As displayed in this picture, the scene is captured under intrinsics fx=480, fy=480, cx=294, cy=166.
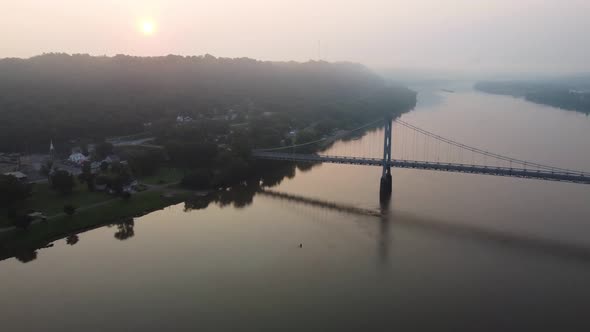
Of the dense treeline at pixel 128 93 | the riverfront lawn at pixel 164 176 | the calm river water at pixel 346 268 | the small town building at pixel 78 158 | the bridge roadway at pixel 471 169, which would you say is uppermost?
the dense treeline at pixel 128 93

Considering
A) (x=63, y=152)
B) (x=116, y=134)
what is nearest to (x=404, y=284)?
(x=63, y=152)

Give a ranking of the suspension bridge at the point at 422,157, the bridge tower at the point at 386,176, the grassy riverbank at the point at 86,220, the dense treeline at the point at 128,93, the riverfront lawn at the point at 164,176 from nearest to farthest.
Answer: the grassy riverbank at the point at 86,220 < the suspension bridge at the point at 422,157 < the bridge tower at the point at 386,176 < the riverfront lawn at the point at 164,176 < the dense treeline at the point at 128,93

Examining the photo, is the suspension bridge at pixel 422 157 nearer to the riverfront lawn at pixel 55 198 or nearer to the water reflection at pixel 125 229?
the water reflection at pixel 125 229

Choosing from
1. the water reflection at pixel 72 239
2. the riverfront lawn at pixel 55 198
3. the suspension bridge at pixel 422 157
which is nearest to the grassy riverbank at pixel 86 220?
the water reflection at pixel 72 239

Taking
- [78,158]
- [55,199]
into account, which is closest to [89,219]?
[55,199]

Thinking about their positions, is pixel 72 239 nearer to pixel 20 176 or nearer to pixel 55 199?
pixel 55 199

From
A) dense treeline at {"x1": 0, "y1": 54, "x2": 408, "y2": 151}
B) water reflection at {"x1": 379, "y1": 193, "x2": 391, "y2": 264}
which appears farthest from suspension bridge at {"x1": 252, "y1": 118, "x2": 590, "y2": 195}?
dense treeline at {"x1": 0, "y1": 54, "x2": 408, "y2": 151}
